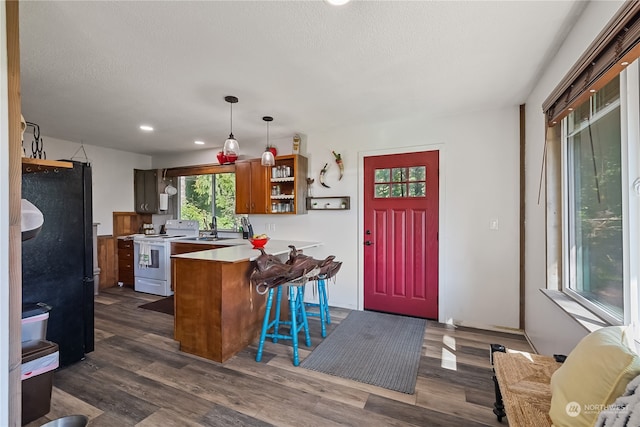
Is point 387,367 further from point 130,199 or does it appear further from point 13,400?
point 130,199

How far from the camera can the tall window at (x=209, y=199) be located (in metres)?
5.03

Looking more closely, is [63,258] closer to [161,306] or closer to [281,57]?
[161,306]

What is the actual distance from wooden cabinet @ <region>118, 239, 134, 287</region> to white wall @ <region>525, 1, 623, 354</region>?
5.62 metres

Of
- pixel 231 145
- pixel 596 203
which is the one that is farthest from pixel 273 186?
pixel 596 203

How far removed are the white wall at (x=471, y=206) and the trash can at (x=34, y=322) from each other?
297cm

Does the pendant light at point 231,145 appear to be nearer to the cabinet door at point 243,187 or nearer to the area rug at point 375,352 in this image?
the cabinet door at point 243,187

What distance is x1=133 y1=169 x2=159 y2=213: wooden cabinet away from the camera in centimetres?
526

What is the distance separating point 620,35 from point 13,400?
9.43 ft

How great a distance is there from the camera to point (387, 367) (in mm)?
2338

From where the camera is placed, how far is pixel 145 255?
455 cm

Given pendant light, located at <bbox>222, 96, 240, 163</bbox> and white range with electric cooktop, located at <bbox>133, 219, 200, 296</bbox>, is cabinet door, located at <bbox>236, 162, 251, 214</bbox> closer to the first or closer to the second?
white range with electric cooktop, located at <bbox>133, 219, 200, 296</bbox>

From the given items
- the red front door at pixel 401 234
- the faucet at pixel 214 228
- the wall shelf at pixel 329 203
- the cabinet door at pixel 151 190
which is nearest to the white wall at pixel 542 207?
the red front door at pixel 401 234

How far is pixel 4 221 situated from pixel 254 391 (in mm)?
1732

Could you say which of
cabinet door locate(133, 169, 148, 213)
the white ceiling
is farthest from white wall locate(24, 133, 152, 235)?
the white ceiling
